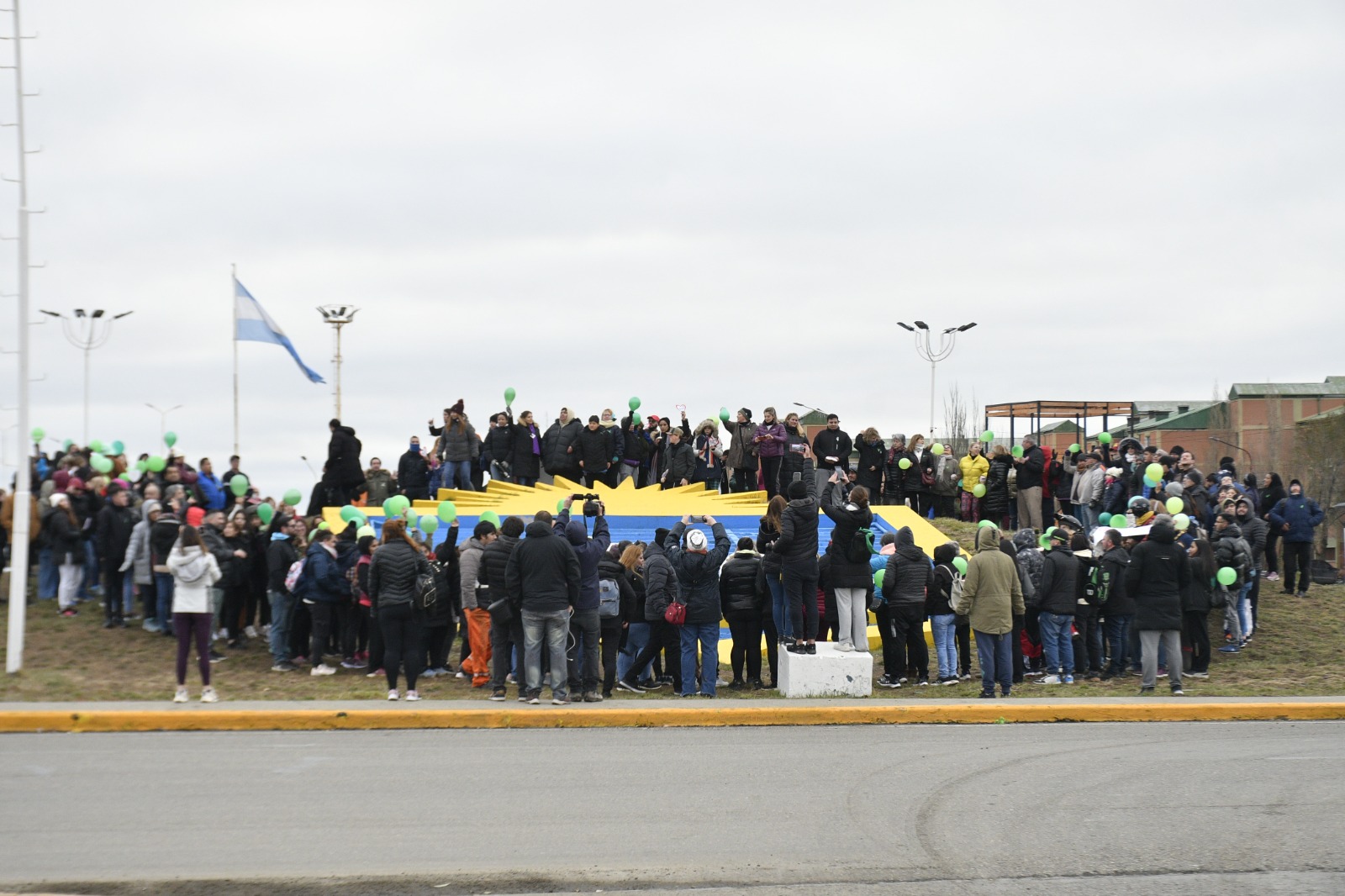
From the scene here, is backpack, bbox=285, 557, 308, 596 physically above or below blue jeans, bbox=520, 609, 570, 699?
above

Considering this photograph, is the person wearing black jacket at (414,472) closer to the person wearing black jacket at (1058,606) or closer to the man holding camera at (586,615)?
the man holding camera at (586,615)

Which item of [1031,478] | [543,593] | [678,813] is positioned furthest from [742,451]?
[678,813]

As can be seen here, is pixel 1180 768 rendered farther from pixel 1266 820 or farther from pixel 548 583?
pixel 548 583

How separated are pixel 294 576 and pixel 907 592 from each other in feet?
23.4

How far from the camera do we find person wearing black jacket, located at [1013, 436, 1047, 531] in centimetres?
2189

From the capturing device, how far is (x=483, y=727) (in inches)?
461

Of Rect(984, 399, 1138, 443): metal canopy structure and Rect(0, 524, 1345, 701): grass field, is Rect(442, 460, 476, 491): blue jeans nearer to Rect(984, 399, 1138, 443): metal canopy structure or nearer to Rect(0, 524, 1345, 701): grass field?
Rect(0, 524, 1345, 701): grass field

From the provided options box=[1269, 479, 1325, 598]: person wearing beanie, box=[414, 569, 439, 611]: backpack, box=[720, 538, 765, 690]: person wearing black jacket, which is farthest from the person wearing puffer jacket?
box=[1269, 479, 1325, 598]: person wearing beanie

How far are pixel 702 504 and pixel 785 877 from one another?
1463 cm

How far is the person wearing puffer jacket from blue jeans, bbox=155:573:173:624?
30.1ft

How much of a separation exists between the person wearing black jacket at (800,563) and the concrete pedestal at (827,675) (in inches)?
5.4

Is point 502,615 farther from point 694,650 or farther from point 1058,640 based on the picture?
point 1058,640

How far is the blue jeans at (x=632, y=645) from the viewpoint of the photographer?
14.2 metres

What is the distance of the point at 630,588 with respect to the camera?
45.2 ft
